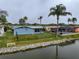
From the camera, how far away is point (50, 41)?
50969mm

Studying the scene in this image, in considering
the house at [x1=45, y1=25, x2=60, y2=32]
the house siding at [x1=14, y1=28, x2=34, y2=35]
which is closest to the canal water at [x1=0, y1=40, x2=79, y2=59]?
the house siding at [x1=14, y1=28, x2=34, y2=35]

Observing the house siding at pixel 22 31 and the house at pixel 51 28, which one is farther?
the house at pixel 51 28

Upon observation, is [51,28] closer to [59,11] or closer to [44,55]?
[59,11]

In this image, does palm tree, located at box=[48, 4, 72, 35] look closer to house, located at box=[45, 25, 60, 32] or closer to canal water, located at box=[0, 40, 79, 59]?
house, located at box=[45, 25, 60, 32]

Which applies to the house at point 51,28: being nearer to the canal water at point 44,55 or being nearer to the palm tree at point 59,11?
the palm tree at point 59,11

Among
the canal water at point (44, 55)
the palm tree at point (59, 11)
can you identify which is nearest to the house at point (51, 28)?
the palm tree at point (59, 11)

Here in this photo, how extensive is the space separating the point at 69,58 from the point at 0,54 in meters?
12.1

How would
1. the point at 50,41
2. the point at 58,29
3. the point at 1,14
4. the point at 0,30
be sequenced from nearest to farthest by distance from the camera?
the point at 50,41 → the point at 0,30 → the point at 1,14 → the point at 58,29

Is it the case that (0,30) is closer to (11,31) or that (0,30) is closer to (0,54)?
(11,31)

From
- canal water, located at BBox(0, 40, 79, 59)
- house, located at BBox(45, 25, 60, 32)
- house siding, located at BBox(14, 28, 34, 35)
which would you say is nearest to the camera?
canal water, located at BBox(0, 40, 79, 59)

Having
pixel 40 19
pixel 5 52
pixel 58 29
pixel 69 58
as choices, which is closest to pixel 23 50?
pixel 5 52

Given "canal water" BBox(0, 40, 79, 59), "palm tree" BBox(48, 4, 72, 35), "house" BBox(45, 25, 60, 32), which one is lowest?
"canal water" BBox(0, 40, 79, 59)

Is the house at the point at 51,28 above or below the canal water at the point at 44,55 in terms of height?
above

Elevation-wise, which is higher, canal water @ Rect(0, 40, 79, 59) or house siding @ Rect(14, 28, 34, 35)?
house siding @ Rect(14, 28, 34, 35)
